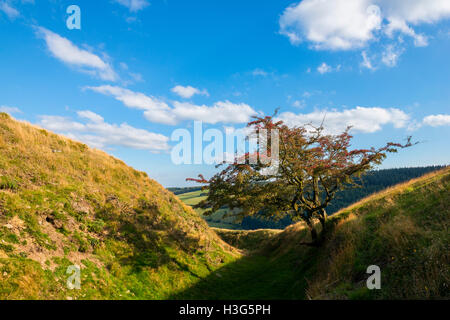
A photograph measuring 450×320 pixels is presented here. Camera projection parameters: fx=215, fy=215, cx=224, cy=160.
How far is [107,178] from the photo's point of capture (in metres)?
20.3

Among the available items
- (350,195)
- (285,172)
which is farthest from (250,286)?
(350,195)

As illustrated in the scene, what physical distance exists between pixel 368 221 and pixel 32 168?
2192 cm

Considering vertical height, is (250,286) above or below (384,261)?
below

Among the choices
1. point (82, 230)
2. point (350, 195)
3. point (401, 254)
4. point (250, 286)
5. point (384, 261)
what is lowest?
point (250, 286)

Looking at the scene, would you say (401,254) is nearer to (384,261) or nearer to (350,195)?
(384,261)

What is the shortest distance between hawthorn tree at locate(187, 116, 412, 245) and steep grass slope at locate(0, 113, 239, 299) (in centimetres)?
501

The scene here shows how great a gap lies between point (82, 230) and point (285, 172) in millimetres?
12974

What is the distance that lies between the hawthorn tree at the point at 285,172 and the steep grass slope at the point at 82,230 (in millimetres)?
5011

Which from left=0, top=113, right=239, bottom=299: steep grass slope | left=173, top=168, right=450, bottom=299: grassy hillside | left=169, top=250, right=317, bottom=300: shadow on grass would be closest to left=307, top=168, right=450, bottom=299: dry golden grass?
left=173, top=168, right=450, bottom=299: grassy hillside

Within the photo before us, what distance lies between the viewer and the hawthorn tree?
14.1 metres

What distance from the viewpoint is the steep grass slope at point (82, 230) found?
346 inches

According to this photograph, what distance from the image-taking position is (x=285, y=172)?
14.2 meters

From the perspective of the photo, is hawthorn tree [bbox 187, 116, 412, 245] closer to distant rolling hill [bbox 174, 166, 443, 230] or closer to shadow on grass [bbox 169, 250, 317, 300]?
shadow on grass [bbox 169, 250, 317, 300]

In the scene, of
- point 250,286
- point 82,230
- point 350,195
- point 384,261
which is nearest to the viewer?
point 384,261
